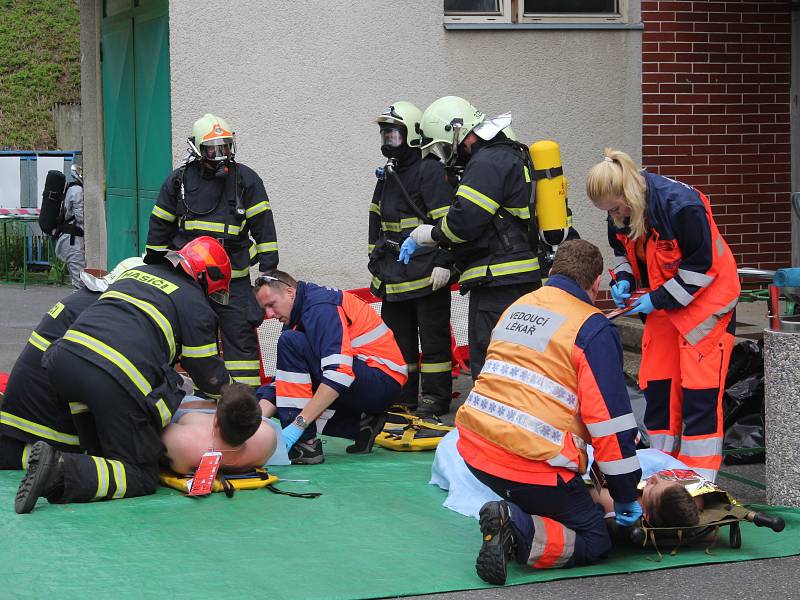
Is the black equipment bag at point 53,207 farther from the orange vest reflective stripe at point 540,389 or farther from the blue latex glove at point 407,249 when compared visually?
the orange vest reflective stripe at point 540,389

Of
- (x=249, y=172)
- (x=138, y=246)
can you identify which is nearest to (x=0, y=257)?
(x=138, y=246)

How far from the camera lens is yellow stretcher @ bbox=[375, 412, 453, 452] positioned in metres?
6.65

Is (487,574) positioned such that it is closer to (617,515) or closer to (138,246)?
(617,515)

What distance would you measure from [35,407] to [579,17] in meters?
5.75

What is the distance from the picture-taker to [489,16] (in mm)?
9469

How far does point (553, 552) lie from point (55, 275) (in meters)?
13.1

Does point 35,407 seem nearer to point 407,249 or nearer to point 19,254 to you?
point 407,249

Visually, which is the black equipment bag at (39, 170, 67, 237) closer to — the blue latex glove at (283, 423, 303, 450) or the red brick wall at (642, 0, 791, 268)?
the red brick wall at (642, 0, 791, 268)

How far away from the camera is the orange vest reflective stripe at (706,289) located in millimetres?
5414

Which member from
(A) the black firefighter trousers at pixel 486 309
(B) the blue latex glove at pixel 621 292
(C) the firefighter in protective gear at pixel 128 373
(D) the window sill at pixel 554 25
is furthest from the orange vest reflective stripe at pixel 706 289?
(D) the window sill at pixel 554 25

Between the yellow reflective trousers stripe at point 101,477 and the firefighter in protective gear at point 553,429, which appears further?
the yellow reflective trousers stripe at point 101,477

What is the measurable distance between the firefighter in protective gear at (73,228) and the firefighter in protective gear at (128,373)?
7.82m

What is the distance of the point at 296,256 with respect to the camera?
9.27m

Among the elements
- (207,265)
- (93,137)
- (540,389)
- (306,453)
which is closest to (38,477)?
(207,265)
